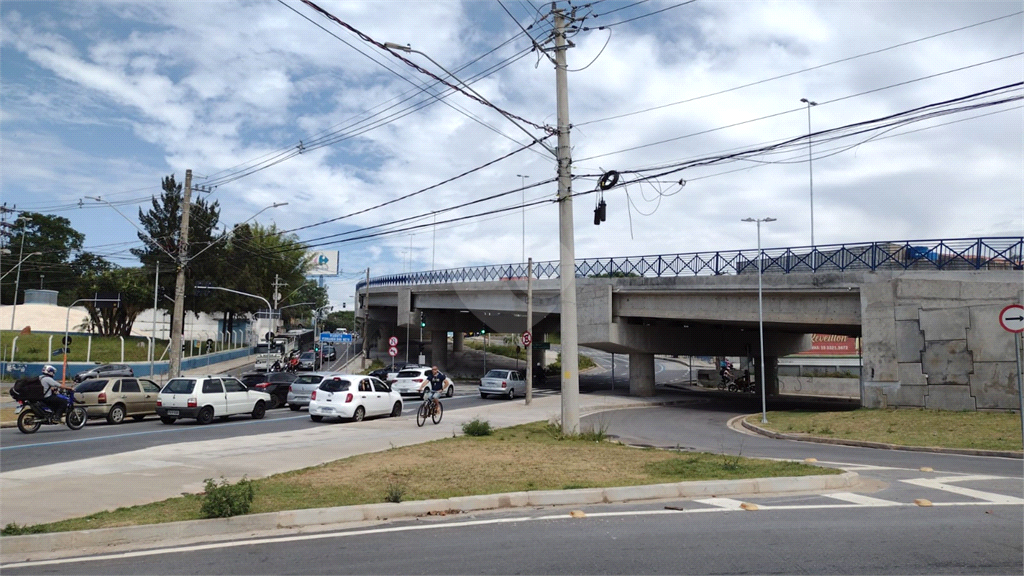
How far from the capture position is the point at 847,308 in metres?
30.6

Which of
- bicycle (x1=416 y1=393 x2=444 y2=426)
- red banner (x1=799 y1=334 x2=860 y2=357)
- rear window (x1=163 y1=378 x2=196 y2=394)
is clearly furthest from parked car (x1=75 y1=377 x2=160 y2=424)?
red banner (x1=799 y1=334 x2=860 y2=357)

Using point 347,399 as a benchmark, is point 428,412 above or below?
below

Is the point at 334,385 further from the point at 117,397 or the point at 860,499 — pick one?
the point at 860,499

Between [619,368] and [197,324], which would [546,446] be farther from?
[197,324]

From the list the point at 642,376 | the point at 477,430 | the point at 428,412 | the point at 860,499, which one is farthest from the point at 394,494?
the point at 642,376

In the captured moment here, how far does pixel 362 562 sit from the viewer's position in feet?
22.6

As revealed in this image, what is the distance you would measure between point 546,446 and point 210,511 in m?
8.91

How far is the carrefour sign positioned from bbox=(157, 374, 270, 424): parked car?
282 ft

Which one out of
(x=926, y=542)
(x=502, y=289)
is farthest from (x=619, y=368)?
(x=926, y=542)

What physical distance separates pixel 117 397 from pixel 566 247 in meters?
15.6

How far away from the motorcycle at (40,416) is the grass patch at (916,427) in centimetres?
2128

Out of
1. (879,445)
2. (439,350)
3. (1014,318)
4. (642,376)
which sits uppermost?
(1014,318)

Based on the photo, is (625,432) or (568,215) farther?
(625,432)

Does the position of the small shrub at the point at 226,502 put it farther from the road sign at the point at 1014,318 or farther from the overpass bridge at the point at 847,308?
the overpass bridge at the point at 847,308
